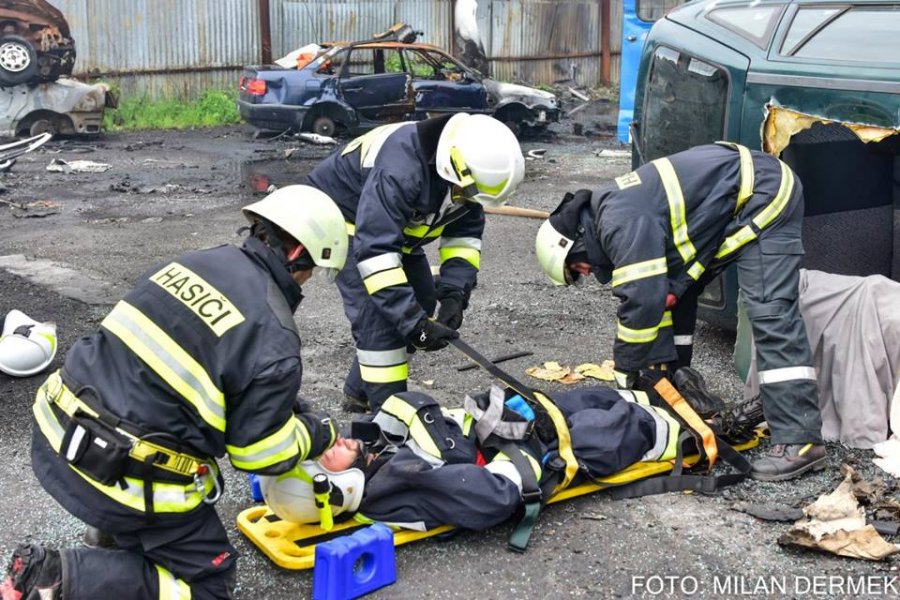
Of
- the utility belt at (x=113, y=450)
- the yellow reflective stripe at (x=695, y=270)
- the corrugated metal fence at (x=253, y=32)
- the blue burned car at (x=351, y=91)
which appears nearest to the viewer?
A: the utility belt at (x=113, y=450)

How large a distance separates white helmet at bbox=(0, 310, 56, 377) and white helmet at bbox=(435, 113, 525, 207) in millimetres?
2537

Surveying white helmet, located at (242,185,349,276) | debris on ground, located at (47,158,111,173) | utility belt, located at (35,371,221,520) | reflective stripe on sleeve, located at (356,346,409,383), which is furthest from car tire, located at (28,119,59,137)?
utility belt, located at (35,371,221,520)

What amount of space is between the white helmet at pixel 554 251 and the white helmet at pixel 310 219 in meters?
1.52

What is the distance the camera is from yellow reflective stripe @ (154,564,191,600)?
3111 millimetres

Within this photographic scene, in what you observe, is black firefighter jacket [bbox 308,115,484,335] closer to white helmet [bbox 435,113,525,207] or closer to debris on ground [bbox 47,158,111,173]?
white helmet [bbox 435,113,525,207]

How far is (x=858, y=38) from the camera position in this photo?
5.12 meters

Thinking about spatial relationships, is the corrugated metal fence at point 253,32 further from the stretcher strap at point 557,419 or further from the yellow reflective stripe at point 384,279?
the stretcher strap at point 557,419

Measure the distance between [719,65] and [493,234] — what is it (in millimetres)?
3768

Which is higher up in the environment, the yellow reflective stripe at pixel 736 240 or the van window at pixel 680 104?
the van window at pixel 680 104

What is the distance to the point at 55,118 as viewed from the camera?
13.3m

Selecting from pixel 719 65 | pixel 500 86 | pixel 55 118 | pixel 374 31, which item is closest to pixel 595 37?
pixel 374 31

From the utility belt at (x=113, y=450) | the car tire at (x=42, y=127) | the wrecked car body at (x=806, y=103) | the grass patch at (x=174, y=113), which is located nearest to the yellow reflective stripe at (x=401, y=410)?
the utility belt at (x=113, y=450)

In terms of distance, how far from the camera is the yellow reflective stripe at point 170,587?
311 centimetres

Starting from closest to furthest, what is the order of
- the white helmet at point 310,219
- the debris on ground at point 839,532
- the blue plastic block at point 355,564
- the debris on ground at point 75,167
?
1. the white helmet at point 310,219
2. the blue plastic block at point 355,564
3. the debris on ground at point 839,532
4. the debris on ground at point 75,167
